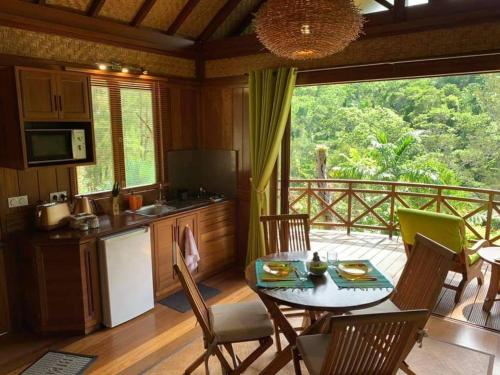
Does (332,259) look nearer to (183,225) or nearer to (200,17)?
(183,225)

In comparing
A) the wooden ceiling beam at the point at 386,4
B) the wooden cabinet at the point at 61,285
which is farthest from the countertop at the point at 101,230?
the wooden ceiling beam at the point at 386,4

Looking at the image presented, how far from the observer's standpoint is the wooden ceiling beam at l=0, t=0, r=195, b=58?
2.96 m

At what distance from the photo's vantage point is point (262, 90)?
4156 mm

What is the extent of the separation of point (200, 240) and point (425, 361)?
2.49 metres

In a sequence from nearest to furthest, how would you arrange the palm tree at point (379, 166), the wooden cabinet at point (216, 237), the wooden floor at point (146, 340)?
the wooden floor at point (146, 340) → the wooden cabinet at point (216, 237) → the palm tree at point (379, 166)

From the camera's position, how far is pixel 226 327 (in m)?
2.37

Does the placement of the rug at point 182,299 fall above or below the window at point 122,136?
below

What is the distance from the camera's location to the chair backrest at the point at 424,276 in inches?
89.8

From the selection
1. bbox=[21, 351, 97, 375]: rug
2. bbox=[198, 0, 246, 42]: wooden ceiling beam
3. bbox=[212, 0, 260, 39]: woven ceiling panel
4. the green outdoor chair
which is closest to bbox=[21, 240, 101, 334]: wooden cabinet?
bbox=[21, 351, 97, 375]: rug

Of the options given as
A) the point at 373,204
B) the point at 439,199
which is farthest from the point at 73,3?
the point at 439,199

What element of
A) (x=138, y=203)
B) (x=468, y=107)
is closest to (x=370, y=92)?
(x=468, y=107)

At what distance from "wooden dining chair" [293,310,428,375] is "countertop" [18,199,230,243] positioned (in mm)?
2198

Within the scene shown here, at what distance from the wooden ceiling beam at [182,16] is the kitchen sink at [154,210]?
196 cm

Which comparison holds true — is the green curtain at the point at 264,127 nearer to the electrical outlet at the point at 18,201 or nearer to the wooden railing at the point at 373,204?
the wooden railing at the point at 373,204
